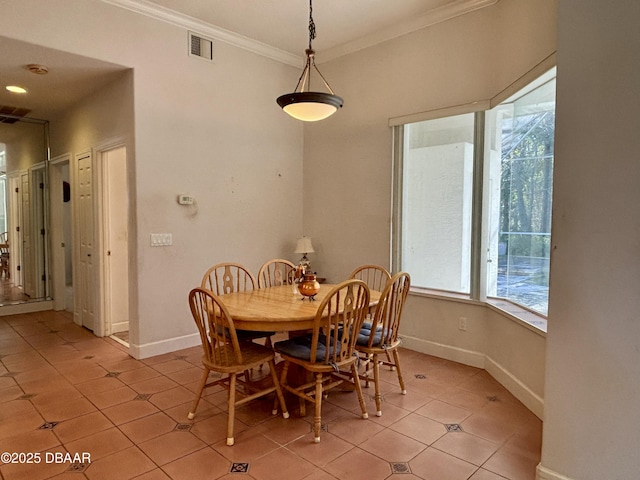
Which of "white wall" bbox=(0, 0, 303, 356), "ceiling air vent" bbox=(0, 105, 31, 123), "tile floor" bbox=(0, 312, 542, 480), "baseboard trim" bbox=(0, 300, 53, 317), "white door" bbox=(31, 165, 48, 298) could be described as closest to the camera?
"tile floor" bbox=(0, 312, 542, 480)

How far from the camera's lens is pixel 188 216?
13.5ft

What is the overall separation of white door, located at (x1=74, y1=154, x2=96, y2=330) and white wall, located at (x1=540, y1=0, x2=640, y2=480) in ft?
15.3

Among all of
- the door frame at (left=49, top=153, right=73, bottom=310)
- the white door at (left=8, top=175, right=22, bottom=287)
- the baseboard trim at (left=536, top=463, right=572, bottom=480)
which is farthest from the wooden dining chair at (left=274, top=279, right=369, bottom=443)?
the white door at (left=8, top=175, right=22, bottom=287)

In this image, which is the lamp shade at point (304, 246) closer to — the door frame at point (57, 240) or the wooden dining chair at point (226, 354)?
the wooden dining chair at point (226, 354)

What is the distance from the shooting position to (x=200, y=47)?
162 inches

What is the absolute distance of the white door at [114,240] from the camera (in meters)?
4.48

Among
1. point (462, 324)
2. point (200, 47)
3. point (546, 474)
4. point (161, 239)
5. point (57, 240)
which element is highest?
point (200, 47)

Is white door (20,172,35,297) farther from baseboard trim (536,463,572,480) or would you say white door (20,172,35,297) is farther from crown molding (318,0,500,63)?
baseboard trim (536,463,572,480)

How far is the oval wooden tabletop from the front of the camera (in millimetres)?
2449

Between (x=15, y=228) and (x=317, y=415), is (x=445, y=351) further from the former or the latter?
(x=15, y=228)

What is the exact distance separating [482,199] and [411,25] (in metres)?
1.91

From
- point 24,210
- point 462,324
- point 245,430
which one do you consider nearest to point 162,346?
point 245,430

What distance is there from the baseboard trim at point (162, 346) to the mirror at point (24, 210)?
10.3ft

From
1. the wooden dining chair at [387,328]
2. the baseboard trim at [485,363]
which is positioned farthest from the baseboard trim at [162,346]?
the baseboard trim at [485,363]
